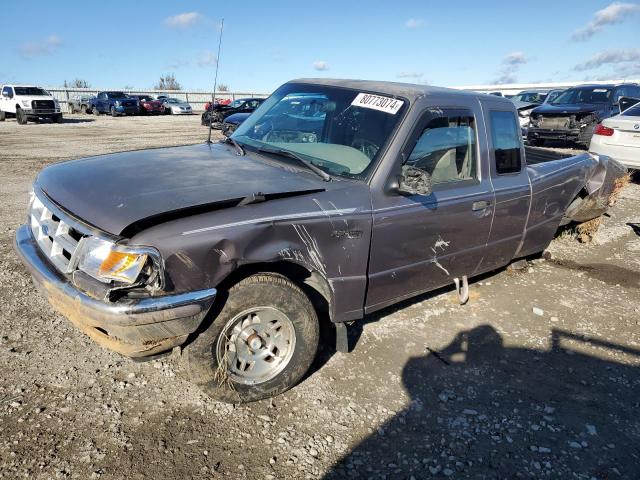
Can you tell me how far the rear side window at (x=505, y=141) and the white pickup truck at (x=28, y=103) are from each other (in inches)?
1045

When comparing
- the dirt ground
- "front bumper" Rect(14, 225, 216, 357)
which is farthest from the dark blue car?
"front bumper" Rect(14, 225, 216, 357)

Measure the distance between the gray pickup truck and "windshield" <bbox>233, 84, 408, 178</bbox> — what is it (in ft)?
0.05

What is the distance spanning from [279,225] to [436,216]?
1.28 metres

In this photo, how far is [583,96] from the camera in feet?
44.1

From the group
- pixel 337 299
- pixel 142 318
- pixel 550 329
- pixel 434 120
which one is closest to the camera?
pixel 142 318

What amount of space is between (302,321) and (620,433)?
6.51 ft

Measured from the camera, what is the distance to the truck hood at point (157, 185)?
2.30 m

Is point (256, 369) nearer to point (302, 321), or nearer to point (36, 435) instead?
point (302, 321)

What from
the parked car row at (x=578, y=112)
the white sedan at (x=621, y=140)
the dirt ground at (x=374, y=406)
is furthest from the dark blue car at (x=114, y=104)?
the dirt ground at (x=374, y=406)

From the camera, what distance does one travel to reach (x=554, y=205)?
4.49 metres

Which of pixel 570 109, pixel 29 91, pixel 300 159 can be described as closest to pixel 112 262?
pixel 300 159

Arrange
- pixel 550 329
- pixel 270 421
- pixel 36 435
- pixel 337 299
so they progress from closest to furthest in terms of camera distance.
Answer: pixel 36 435 → pixel 270 421 → pixel 337 299 → pixel 550 329

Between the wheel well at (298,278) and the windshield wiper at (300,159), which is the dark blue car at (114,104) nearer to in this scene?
the windshield wiper at (300,159)

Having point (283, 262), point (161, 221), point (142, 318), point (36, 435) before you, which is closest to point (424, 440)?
point (283, 262)
